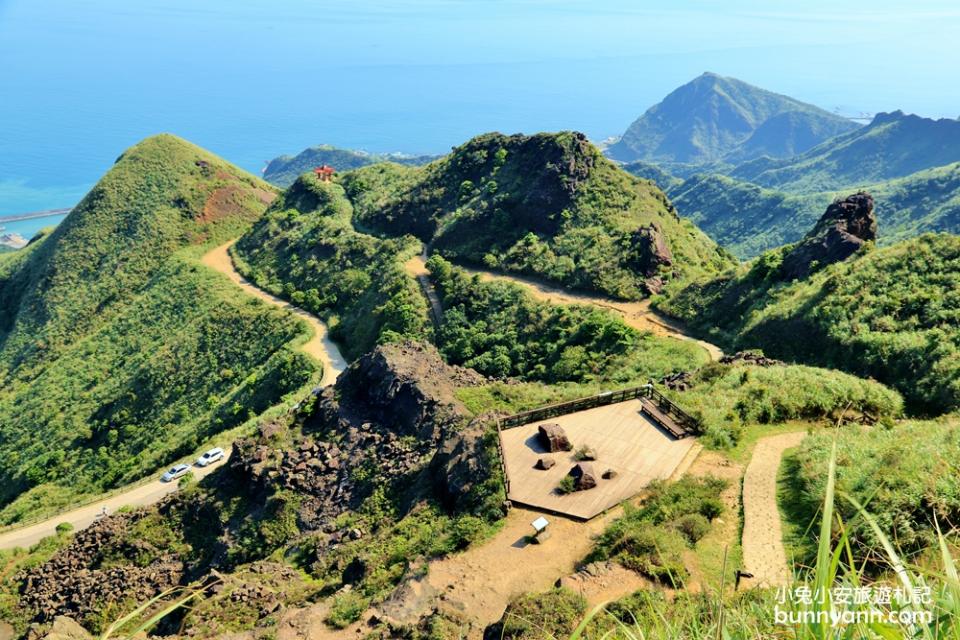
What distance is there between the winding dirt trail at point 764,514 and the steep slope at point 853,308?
12.4 m

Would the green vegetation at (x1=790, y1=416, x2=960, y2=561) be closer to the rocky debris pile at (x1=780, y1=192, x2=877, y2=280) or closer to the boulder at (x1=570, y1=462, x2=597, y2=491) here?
the boulder at (x1=570, y1=462, x2=597, y2=491)

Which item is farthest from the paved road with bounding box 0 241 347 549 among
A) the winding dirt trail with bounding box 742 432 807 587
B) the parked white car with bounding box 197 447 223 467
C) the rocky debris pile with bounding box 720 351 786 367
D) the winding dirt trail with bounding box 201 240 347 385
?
the winding dirt trail with bounding box 742 432 807 587

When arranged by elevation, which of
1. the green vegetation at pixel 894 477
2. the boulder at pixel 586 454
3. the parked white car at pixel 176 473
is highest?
the green vegetation at pixel 894 477

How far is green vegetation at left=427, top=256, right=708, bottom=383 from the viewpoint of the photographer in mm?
41344

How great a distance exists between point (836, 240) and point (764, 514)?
3491 centimetres

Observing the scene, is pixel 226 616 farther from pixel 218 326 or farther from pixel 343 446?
pixel 218 326

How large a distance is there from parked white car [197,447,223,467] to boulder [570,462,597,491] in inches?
1134

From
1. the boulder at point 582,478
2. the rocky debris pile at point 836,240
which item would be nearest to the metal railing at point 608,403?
the boulder at point 582,478

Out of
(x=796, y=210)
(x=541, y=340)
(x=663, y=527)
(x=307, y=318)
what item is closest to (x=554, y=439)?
(x=663, y=527)

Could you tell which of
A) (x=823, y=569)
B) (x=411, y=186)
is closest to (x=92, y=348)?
(x=411, y=186)

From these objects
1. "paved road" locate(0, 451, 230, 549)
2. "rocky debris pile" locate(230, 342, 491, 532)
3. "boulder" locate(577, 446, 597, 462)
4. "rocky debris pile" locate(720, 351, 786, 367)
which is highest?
"rocky debris pile" locate(720, 351, 786, 367)

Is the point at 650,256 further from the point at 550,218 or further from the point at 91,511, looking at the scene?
the point at 91,511

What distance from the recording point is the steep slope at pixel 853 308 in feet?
106

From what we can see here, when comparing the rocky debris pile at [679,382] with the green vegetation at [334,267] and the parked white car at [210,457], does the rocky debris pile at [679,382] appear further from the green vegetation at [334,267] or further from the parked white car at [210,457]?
the parked white car at [210,457]
